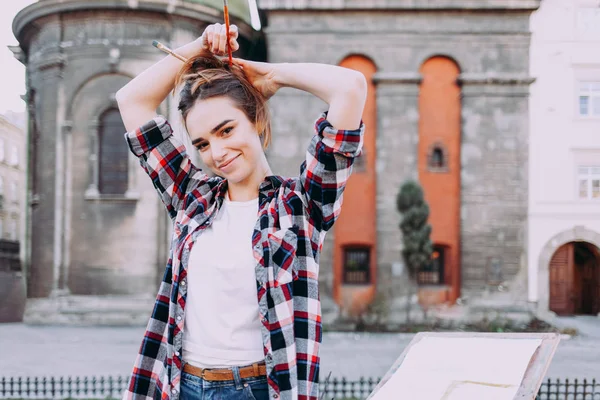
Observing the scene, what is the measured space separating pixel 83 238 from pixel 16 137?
4.72 metres

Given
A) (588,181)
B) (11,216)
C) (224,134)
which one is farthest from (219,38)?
(11,216)

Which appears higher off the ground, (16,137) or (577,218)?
(16,137)

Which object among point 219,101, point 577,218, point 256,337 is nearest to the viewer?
point 256,337

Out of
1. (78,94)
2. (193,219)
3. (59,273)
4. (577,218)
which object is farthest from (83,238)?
(193,219)

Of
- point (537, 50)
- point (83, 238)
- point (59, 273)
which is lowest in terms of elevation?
point (59, 273)

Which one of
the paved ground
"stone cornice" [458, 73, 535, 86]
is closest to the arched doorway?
the paved ground

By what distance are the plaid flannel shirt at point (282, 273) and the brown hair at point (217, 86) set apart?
232 mm

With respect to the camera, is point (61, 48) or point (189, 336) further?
point (61, 48)

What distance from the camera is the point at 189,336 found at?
177 centimetres

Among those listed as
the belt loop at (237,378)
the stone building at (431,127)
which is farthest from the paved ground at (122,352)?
the belt loop at (237,378)

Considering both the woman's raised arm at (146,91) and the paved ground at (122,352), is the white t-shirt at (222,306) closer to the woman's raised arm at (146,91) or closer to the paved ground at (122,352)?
the woman's raised arm at (146,91)

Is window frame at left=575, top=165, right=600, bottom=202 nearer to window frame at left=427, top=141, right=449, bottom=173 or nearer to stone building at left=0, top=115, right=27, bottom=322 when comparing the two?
window frame at left=427, top=141, right=449, bottom=173

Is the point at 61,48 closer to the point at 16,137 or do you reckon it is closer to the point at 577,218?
the point at 16,137

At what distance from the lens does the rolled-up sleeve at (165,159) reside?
1.99 metres
